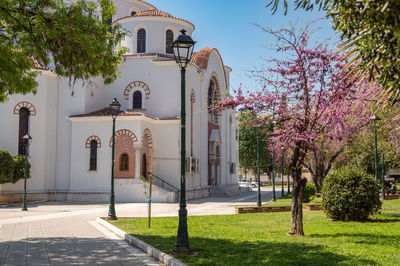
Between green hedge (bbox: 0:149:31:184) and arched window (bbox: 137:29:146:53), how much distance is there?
43.0 ft

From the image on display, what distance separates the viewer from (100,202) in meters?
27.5

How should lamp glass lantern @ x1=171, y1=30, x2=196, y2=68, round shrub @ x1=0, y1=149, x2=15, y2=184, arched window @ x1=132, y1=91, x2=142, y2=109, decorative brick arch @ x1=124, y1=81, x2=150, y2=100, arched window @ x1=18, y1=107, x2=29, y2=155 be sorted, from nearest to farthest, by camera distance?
lamp glass lantern @ x1=171, y1=30, x2=196, y2=68
round shrub @ x1=0, y1=149, x2=15, y2=184
arched window @ x1=18, y1=107, x2=29, y2=155
decorative brick arch @ x1=124, y1=81, x2=150, y2=100
arched window @ x1=132, y1=91, x2=142, y2=109

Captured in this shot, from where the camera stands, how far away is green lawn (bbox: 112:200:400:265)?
8117 mm

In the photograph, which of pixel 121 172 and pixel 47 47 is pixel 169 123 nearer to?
pixel 121 172

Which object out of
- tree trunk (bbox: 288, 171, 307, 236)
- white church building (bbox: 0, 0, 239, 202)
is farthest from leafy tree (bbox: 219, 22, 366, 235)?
white church building (bbox: 0, 0, 239, 202)

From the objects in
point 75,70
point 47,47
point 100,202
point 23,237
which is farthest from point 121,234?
point 100,202

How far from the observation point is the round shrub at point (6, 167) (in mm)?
24891

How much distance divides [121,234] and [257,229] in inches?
168

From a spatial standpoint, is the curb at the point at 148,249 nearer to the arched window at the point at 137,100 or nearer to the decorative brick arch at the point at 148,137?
the decorative brick arch at the point at 148,137

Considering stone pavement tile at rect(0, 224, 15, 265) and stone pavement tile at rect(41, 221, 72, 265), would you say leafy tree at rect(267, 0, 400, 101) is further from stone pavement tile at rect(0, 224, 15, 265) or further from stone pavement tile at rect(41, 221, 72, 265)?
stone pavement tile at rect(0, 224, 15, 265)

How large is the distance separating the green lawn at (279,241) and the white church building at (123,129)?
1261 centimetres

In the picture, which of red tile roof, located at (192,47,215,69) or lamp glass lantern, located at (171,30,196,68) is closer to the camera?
lamp glass lantern, located at (171,30,196,68)

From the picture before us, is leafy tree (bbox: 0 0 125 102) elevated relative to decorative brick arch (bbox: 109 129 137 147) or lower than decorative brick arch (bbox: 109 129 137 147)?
elevated

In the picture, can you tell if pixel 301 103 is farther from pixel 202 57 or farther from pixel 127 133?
pixel 202 57
